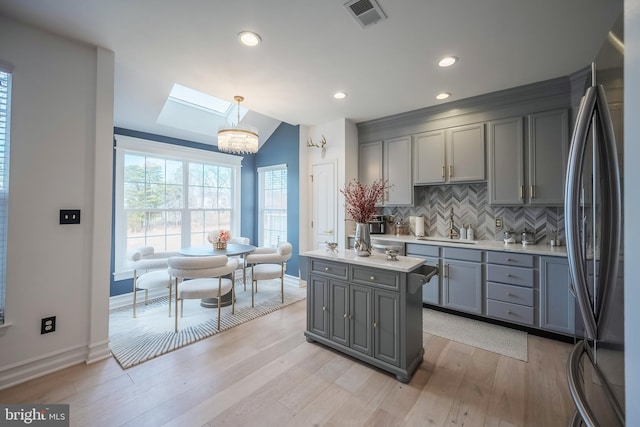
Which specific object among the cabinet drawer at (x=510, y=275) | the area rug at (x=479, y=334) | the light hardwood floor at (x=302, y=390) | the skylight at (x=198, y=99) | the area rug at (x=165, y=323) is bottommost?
the light hardwood floor at (x=302, y=390)

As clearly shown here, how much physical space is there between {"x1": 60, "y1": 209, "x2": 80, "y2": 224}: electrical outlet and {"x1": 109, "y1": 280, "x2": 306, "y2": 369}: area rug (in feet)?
4.02

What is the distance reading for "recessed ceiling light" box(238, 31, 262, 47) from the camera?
2.10 m

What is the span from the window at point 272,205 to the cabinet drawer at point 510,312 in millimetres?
3234

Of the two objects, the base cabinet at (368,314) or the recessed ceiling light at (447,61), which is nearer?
the base cabinet at (368,314)

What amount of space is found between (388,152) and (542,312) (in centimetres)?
266

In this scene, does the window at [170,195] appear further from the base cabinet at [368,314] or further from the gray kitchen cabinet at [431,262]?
the gray kitchen cabinet at [431,262]

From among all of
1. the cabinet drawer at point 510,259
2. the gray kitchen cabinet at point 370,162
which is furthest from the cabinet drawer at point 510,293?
the gray kitchen cabinet at point 370,162

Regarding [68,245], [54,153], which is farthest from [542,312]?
[54,153]

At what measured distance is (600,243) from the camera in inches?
30.9

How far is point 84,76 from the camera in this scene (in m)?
2.23

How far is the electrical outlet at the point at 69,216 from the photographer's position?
84.1 inches

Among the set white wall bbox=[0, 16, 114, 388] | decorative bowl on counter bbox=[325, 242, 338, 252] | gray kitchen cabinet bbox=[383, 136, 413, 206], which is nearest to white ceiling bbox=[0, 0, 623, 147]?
white wall bbox=[0, 16, 114, 388]
